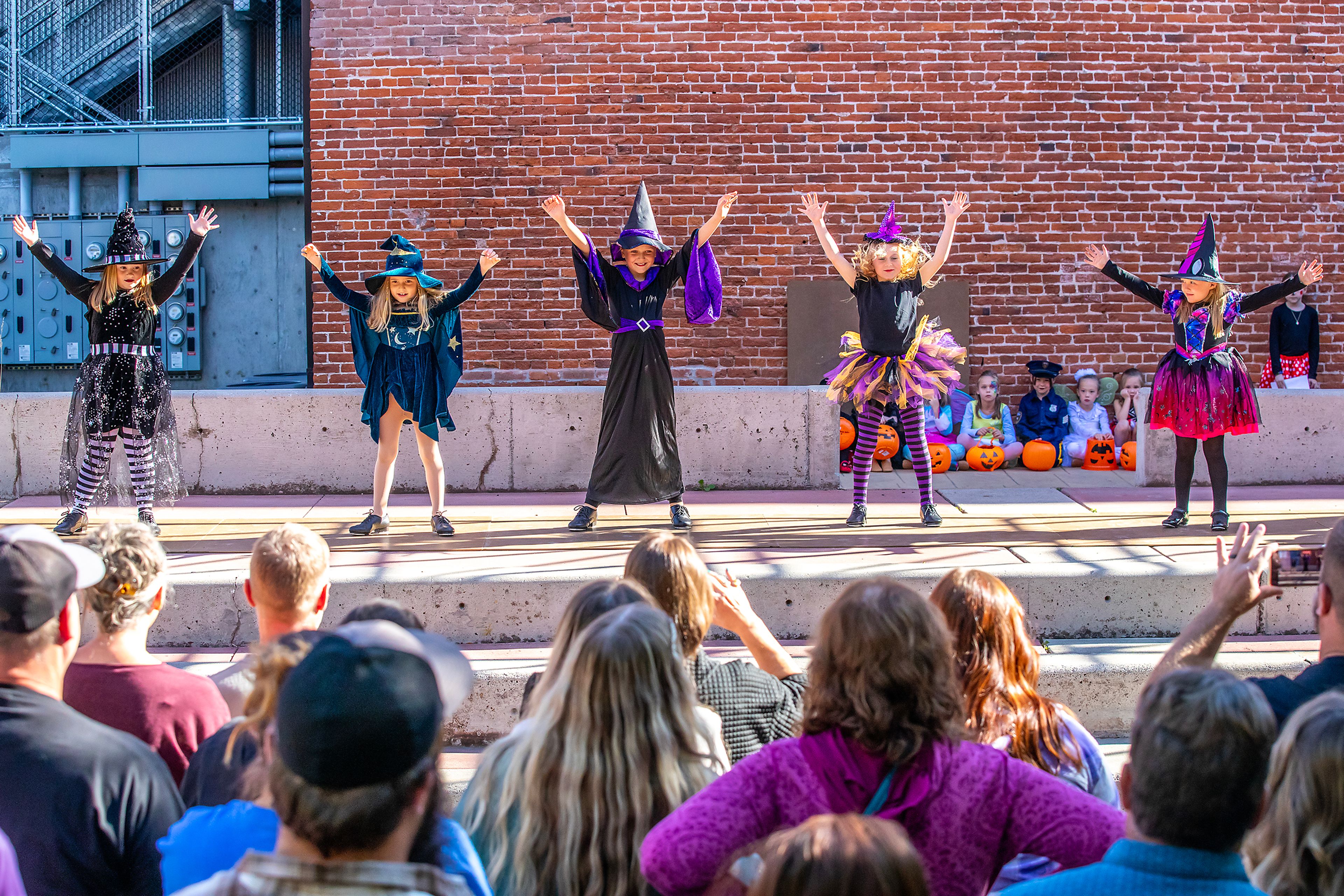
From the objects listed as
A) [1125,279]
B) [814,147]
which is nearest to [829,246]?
[1125,279]

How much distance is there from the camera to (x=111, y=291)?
7344mm

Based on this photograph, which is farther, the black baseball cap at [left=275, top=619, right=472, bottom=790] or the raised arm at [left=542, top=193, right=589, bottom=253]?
the raised arm at [left=542, top=193, right=589, bottom=253]

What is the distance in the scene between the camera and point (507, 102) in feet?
36.0

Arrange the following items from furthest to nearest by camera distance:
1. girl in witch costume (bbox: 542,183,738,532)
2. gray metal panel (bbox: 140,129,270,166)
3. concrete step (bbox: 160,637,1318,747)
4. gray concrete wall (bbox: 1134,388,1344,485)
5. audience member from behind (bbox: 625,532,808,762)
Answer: gray metal panel (bbox: 140,129,270,166), gray concrete wall (bbox: 1134,388,1344,485), girl in witch costume (bbox: 542,183,738,532), concrete step (bbox: 160,637,1318,747), audience member from behind (bbox: 625,532,808,762)

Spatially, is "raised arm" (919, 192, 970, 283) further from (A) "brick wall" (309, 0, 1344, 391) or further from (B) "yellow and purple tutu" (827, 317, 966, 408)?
(A) "brick wall" (309, 0, 1344, 391)

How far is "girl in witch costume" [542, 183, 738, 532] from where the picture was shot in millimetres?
7617

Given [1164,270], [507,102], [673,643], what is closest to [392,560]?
[673,643]

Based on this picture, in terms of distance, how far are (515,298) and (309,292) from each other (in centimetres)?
196

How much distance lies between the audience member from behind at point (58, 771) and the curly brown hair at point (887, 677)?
1.34m

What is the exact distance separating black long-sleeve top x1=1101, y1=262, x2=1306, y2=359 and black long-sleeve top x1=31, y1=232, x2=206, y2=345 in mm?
5839

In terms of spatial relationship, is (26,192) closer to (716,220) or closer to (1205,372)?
(716,220)

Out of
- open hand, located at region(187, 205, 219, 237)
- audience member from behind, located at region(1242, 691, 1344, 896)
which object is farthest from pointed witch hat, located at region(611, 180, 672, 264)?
audience member from behind, located at region(1242, 691, 1344, 896)

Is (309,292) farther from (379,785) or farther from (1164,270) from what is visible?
(379,785)

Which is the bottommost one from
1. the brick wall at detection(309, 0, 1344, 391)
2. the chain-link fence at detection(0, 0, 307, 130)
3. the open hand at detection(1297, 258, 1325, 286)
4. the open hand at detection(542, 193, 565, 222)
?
the open hand at detection(1297, 258, 1325, 286)
